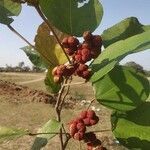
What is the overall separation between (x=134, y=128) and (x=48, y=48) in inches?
12.2

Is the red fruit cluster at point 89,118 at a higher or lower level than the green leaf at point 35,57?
lower

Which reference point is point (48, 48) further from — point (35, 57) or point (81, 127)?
point (81, 127)

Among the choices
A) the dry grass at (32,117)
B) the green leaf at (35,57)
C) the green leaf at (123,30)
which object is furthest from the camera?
the dry grass at (32,117)

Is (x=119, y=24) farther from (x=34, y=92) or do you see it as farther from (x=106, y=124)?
(x=34, y=92)

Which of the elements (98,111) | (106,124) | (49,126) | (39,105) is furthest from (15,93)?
(49,126)

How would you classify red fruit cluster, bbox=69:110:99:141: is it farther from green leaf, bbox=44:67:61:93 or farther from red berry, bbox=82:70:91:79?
green leaf, bbox=44:67:61:93

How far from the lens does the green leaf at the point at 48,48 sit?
118 centimetres

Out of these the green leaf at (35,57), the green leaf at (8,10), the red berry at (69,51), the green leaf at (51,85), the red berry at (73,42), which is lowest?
the green leaf at (51,85)

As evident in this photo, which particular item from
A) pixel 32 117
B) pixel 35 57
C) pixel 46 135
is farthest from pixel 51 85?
pixel 32 117

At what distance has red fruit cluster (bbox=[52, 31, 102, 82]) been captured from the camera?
980mm

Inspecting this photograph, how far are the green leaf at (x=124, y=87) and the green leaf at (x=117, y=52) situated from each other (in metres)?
0.08

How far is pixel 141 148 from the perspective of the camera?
3.63ft

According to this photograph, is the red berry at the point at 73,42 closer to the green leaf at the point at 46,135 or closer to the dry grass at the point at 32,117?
the green leaf at the point at 46,135

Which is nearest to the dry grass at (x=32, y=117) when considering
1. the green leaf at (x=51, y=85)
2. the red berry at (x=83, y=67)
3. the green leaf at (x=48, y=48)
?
→ the green leaf at (x=51, y=85)
